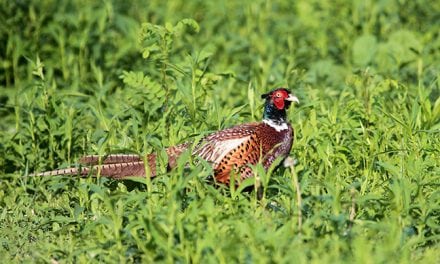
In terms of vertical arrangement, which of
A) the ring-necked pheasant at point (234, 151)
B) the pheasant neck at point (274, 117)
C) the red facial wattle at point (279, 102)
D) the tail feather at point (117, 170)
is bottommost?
the tail feather at point (117, 170)

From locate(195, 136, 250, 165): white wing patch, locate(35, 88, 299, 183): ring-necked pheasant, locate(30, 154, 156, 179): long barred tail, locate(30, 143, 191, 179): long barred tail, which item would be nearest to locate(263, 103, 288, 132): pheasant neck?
locate(35, 88, 299, 183): ring-necked pheasant

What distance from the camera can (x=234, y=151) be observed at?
7203mm

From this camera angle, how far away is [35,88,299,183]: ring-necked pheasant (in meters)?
7.21

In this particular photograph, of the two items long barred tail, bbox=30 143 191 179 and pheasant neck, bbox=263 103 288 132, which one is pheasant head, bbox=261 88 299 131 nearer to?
pheasant neck, bbox=263 103 288 132

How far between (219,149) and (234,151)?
3.7 inches

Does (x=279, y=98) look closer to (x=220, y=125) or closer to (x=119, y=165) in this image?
(x=220, y=125)

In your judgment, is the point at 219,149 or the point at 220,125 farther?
the point at 220,125

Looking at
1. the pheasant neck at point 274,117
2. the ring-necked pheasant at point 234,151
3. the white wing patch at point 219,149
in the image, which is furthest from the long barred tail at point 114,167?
the pheasant neck at point 274,117

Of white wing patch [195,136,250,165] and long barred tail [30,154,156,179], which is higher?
white wing patch [195,136,250,165]

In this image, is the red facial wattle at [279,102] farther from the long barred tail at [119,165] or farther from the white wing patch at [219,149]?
the long barred tail at [119,165]

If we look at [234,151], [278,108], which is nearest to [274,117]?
[278,108]

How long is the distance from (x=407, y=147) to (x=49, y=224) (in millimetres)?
2385

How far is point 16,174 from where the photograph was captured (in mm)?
8188

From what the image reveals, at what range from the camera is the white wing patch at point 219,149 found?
7199 millimetres
